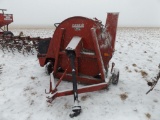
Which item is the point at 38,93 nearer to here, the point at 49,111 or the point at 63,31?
the point at 49,111

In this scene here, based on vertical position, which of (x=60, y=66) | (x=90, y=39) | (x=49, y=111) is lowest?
(x=49, y=111)

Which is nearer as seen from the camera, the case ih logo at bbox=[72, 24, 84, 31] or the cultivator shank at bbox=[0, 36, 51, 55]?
the case ih logo at bbox=[72, 24, 84, 31]

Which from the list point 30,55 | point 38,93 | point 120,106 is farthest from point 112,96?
point 30,55

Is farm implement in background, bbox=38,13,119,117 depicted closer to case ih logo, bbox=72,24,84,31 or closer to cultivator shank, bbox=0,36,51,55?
case ih logo, bbox=72,24,84,31

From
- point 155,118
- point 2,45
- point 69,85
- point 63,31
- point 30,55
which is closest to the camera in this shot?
point 155,118

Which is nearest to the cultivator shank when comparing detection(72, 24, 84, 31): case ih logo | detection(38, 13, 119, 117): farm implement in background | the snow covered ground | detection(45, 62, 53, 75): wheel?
the snow covered ground

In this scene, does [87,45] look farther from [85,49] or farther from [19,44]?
[19,44]

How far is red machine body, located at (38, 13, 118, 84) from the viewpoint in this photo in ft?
19.9

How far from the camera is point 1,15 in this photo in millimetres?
13172

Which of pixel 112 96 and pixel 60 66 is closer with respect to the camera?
pixel 112 96

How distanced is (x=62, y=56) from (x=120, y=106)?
7.58ft

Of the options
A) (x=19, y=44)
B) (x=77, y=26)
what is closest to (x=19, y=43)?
(x=19, y=44)

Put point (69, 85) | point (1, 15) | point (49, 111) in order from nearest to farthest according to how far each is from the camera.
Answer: point (49, 111)
point (69, 85)
point (1, 15)

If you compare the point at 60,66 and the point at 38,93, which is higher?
the point at 60,66
